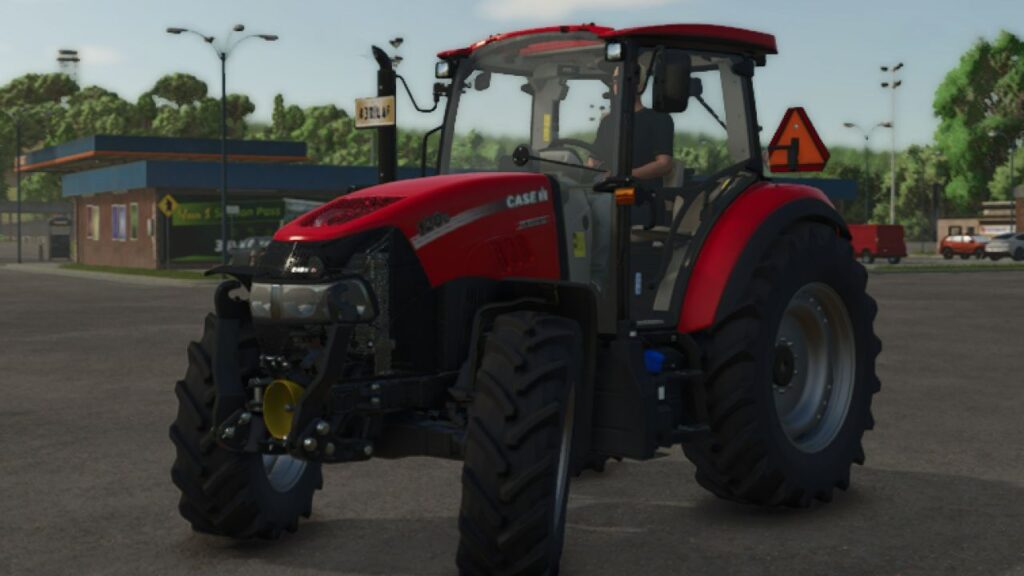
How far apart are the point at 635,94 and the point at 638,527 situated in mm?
2231

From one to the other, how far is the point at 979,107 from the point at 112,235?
195ft

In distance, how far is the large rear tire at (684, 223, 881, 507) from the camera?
6.83 meters

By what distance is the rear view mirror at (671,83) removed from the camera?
6.24 m

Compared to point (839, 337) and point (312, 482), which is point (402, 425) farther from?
point (839, 337)

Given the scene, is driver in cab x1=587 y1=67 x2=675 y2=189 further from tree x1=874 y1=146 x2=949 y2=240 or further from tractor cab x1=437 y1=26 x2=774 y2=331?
tree x1=874 y1=146 x2=949 y2=240

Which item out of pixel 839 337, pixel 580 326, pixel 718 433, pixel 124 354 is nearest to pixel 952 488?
pixel 839 337

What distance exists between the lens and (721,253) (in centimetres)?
697

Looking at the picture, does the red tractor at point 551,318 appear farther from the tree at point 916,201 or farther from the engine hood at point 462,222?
the tree at point 916,201

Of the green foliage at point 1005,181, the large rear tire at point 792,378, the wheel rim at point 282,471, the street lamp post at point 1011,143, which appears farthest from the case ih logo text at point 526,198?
the green foliage at point 1005,181

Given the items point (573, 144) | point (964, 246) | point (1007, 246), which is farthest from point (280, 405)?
point (964, 246)

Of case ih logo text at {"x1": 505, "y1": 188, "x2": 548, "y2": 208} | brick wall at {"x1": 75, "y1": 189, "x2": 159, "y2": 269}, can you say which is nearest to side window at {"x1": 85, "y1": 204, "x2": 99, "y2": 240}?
brick wall at {"x1": 75, "y1": 189, "x2": 159, "y2": 269}

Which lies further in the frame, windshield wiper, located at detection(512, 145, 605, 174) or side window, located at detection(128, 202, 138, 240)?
side window, located at detection(128, 202, 138, 240)

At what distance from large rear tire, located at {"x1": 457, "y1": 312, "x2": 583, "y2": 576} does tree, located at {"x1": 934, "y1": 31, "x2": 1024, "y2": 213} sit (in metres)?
90.8

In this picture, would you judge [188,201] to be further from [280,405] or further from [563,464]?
[563,464]
